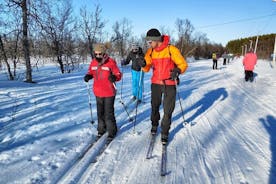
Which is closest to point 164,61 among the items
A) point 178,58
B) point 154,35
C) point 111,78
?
point 178,58

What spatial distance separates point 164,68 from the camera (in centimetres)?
432

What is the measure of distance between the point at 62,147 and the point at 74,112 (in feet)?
7.89

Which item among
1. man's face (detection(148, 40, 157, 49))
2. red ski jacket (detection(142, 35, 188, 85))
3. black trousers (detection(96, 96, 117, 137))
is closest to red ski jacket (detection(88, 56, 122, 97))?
black trousers (detection(96, 96, 117, 137))

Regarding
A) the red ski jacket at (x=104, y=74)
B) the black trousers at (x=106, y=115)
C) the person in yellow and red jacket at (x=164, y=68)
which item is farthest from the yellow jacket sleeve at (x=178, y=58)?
the black trousers at (x=106, y=115)

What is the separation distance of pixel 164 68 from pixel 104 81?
116cm

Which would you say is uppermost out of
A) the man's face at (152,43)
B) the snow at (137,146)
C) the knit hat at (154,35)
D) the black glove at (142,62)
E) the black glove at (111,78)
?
the knit hat at (154,35)

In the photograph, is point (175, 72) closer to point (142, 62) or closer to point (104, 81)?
point (142, 62)

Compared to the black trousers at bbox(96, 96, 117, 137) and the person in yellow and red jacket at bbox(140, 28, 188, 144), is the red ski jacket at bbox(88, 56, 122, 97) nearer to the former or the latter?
the black trousers at bbox(96, 96, 117, 137)

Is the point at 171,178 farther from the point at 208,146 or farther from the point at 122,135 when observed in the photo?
the point at 122,135

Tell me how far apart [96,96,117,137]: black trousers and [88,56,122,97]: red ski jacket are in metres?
0.12

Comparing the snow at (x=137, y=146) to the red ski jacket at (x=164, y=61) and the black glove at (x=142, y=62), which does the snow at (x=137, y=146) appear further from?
the black glove at (x=142, y=62)

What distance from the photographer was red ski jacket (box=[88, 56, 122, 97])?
172 inches

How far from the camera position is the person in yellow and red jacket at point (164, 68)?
416 cm

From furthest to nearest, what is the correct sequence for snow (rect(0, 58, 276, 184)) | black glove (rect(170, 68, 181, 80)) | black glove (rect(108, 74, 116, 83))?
1. black glove (rect(108, 74, 116, 83))
2. black glove (rect(170, 68, 181, 80))
3. snow (rect(0, 58, 276, 184))
